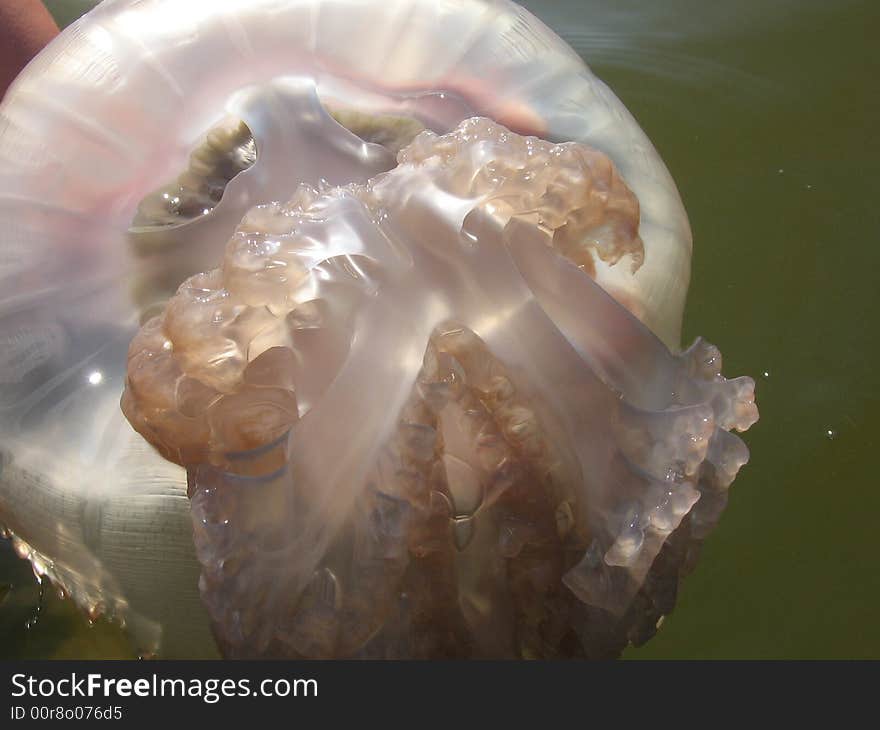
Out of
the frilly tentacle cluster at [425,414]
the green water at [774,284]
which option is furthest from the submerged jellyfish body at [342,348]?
the green water at [774,284]

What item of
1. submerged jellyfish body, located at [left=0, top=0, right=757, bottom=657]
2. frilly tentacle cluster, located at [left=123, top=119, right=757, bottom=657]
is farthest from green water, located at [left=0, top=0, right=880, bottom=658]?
frilly tentacle cluster, located at [left=123, top=119, right=757, bottom=657]

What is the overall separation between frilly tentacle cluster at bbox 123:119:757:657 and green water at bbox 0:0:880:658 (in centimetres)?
66

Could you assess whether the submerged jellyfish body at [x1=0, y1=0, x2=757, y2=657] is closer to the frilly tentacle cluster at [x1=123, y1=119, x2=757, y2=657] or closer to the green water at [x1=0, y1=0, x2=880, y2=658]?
the frilly tentacle cluster at [x1=123, y1=119, x2=757, y2=657]

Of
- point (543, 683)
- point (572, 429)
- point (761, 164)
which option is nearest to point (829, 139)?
point (761, 164)

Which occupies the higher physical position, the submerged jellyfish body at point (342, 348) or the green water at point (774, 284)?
the submerged jellyfish body at point (342, 348)

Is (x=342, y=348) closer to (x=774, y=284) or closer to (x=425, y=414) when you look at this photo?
(x=425, y=414)

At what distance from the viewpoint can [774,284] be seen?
Result: 6.04 ft

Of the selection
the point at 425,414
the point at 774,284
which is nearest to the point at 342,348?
the point at 425,414

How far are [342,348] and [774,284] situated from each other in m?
1.16

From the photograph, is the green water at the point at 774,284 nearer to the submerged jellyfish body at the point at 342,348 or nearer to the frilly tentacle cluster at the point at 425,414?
the submerged jellyfish body at the point at 342,348

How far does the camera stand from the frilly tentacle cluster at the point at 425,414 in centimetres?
97

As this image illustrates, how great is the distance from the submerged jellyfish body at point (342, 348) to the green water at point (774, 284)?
21.7 inches

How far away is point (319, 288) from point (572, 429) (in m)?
0.33

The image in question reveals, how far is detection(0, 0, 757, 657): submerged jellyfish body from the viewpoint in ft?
3.23
